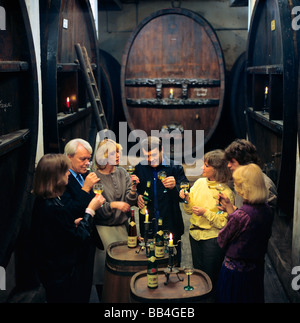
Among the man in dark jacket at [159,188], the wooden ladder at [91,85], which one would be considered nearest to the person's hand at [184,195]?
the man in dark jacket at [159,188]

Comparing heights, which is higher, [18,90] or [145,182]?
[18,90]

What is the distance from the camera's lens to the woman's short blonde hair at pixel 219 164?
3.19m

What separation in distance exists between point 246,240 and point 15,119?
1.49 meters

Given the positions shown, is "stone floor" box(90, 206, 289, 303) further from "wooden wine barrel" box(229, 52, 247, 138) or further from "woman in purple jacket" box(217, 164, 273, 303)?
"wooden wine barrel" box(229, 52, 247, 138)

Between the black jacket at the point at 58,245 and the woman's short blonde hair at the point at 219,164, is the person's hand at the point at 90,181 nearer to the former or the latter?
the black jacket at the point at 58,245

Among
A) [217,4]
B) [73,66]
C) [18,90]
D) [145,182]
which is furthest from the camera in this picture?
[217,4]

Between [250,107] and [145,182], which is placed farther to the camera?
[250,107]

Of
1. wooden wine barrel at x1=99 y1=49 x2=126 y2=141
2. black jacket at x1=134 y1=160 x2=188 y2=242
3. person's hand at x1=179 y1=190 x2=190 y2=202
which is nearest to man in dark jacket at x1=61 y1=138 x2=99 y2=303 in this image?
black jacket at x1=134 y1=160 x2=188 y2=242

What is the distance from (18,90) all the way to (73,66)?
1.40m

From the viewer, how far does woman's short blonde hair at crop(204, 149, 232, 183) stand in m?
3.19

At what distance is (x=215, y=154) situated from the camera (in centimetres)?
320

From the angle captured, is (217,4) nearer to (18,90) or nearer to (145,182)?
(145,182)

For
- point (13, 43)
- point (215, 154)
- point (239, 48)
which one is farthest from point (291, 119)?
point (239, 48)

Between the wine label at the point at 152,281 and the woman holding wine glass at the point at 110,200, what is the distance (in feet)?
2.54
